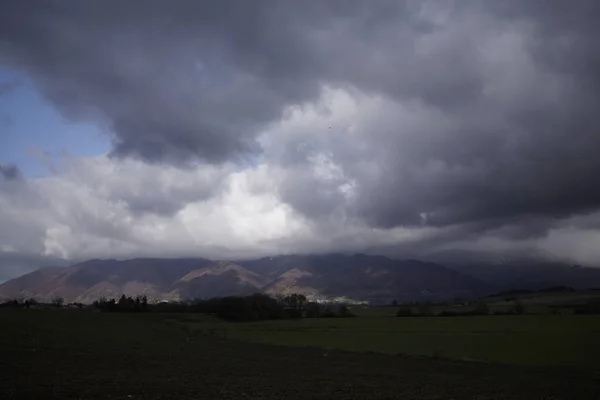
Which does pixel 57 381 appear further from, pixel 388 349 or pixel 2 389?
pixel 388 349

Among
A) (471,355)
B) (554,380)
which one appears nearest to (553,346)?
(471,355)

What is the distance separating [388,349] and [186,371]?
43945mm

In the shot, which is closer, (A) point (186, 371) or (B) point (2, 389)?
(B) point (2, 389)

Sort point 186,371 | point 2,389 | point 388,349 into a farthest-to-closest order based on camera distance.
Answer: point 388,349 → point 186,371 → point 2,389

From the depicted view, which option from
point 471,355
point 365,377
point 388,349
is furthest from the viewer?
point 388,349

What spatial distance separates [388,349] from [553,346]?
22.5 metres

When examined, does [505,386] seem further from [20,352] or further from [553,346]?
[553,346]

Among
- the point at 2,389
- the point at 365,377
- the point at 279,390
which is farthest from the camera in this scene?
the point at 365,377

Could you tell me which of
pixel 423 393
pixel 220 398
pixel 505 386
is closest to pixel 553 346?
pixel 505 386

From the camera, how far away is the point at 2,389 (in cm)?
2208

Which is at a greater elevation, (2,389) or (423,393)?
(2,389)

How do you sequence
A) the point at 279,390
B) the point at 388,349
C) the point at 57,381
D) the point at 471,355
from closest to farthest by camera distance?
the point at 57,381 < the point at 279,390 < the point at 471,355 < the point at 388,349

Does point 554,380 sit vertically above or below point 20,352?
below

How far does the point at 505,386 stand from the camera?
114 feet
